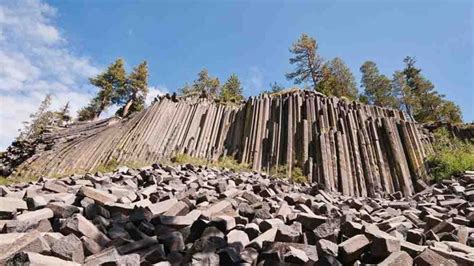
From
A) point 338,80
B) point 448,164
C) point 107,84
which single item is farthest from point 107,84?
point 448,164

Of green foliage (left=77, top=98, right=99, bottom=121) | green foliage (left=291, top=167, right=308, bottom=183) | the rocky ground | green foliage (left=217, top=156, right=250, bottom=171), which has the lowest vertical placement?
the rocky ground

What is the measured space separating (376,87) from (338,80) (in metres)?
4.92

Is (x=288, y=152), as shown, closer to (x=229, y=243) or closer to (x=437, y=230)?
(x=437, y=230)

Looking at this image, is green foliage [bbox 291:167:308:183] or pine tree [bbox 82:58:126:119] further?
pine tree [bbox 82:58:126:119]

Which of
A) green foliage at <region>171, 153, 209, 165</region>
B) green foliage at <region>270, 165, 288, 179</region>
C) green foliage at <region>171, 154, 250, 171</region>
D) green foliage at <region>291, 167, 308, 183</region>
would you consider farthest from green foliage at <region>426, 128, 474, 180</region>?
green foliage at <region>171, 153, 209, 165</region>

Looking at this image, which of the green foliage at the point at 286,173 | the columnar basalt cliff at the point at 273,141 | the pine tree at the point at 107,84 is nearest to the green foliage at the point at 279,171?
the green foliage at the point at 286,173

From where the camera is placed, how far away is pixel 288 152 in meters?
9.69

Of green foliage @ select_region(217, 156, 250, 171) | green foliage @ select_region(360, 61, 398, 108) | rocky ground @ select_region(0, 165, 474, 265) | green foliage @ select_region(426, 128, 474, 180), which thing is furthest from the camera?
green foliage @ select_region(360, 61, 398, 108)

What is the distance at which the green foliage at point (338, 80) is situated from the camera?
25.3 metres

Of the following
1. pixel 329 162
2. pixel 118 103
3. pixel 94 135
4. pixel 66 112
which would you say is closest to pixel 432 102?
pixel 329 162

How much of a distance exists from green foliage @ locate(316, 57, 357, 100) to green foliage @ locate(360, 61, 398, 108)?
6.42 feet

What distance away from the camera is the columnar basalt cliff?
8883 mm

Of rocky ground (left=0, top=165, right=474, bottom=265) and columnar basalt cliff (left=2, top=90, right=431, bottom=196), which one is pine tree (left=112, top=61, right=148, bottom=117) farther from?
rocky ground (left=0, top=165, right=474, bottom=265)

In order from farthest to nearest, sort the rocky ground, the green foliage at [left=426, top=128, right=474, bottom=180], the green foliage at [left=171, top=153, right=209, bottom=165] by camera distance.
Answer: the green foliage at [left=171, top=153, right=209, bottom=165] → the green foliage at [left=426, top=128, right=474, bottom=180] → the rocky ground
